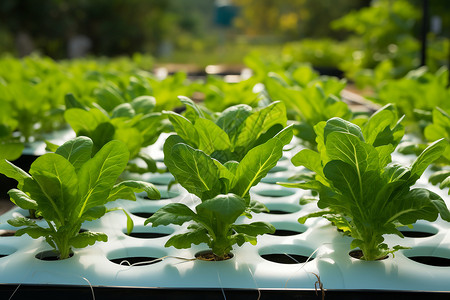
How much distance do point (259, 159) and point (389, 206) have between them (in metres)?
0.31

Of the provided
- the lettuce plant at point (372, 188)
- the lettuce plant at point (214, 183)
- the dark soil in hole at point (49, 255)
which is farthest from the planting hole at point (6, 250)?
the lettuce plant at point (372, 188)

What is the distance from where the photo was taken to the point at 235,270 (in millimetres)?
1136

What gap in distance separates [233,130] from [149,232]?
0.38 metres

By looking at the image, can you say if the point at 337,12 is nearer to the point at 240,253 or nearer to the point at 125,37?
the point at 125,37

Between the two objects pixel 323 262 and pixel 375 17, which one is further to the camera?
pixel 375 17

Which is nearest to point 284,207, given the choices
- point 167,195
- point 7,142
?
point 167,195

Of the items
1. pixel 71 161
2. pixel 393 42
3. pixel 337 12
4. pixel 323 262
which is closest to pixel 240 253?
pixel 323 262

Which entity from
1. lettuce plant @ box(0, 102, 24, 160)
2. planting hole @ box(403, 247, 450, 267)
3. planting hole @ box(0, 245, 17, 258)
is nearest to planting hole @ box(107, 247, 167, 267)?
planting hole @ box(0, 245, 17, 258)

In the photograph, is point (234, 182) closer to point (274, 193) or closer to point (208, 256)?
point (208, 256)

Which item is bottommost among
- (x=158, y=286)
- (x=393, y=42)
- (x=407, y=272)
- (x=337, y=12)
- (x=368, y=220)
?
(x=158, y=286)

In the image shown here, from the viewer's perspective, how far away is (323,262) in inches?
46.4

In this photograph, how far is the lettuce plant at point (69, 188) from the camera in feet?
3.73

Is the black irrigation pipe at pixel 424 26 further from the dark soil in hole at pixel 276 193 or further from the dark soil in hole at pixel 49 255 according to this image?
the dark soil in hole at pixel 49 255

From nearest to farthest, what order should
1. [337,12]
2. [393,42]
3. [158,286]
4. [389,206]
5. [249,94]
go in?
[158,286] → [389,206] → [249,94] → [393,42] → [337,12]
